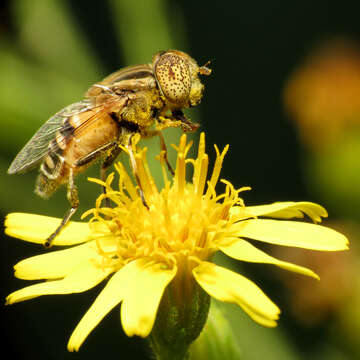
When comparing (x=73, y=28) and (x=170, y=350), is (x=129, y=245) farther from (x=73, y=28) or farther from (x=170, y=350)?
(x=73, y=28)

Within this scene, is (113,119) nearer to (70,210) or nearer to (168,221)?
(70,210)

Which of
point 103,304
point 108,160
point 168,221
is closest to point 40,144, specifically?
point 108,160

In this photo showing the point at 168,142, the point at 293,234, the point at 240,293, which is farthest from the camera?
the point at 168,142

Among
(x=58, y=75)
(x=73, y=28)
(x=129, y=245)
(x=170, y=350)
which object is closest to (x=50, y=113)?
(x=58, y=75)

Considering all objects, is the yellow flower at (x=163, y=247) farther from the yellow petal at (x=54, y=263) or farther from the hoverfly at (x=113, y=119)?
the hoverfly at (x=113, y=119)

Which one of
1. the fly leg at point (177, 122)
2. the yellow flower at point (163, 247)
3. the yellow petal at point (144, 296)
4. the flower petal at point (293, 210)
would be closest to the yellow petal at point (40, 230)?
the yellow flower at point (163, 247)
